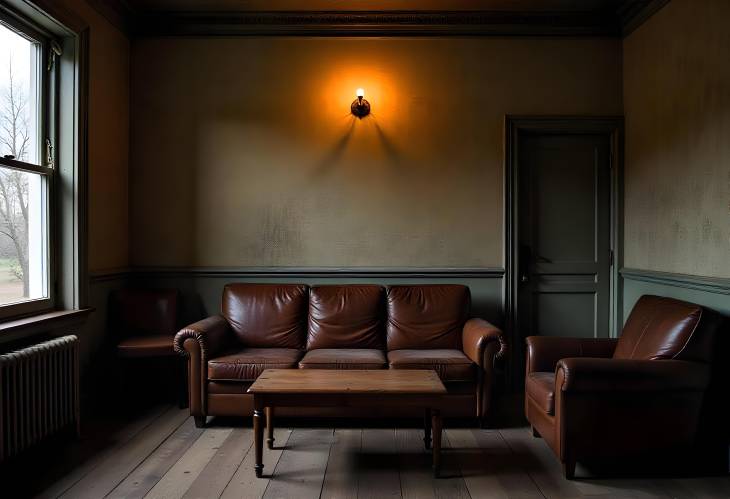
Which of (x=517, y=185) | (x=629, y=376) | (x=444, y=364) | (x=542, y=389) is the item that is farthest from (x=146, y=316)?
(x=629, y=376)

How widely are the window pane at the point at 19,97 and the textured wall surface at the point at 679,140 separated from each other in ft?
13.0

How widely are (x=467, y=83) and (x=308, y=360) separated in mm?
2470

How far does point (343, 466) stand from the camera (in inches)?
116

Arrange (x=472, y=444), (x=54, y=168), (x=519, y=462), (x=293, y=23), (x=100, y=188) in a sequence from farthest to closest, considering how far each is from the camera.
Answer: (x=293, y=23)
(x=100, y=188)
(x=54, y=168)
(x=472, y=444)
(x=519, y=462)

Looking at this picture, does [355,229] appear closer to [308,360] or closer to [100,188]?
[308,360]

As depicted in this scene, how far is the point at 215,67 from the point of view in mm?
4457

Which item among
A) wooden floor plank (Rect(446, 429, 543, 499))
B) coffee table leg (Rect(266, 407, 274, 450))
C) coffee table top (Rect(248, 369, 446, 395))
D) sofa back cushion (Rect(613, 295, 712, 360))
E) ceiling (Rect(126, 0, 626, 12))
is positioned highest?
ceiling (Rect(126, 0, 626, 12))

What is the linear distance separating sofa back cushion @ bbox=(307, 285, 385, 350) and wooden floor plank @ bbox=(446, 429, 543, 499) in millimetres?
928

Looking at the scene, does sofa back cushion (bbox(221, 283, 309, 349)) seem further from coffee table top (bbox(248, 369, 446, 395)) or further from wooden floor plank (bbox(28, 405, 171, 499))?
coffee table top (bbox(248, 369, 446, 395))

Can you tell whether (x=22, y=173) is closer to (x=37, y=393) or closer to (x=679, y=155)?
(x=37, y=393)

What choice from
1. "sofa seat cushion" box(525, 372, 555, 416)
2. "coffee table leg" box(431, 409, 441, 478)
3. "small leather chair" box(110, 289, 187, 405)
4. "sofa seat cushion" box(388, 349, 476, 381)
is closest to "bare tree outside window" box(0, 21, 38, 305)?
"small leather chair" box(110, 289, 187, 405)

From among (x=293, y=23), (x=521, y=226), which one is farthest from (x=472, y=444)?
(x=293, y=23)

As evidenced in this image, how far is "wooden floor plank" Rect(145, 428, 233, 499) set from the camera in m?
2.62

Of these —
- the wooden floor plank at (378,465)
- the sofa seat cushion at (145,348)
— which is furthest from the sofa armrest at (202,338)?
the wooden floor plank at (378,465)
